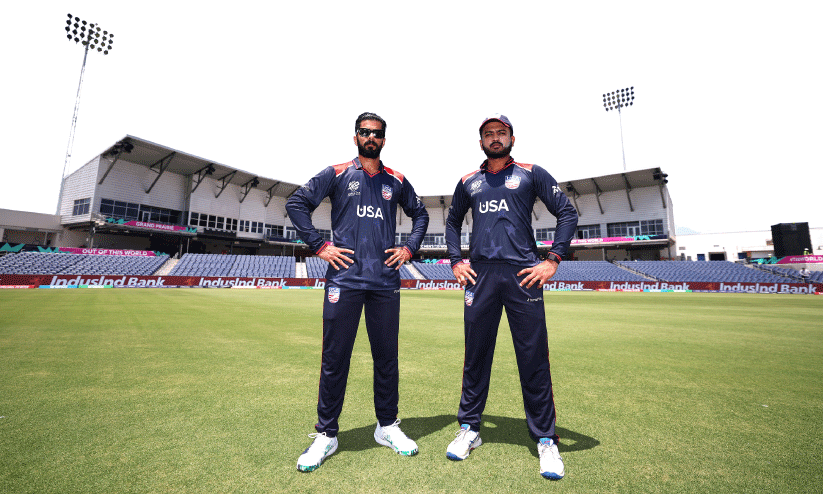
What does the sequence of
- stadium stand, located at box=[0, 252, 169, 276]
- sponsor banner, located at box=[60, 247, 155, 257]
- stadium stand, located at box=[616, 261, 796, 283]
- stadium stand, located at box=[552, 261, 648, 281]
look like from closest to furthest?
stadium stand, located at box=[0, 252, 169, 276] < stadium stand, located at box=[616, 261, 796, 283] < sponsor banner, located at box=[60, 247, 155, 257] < stadium stand, located at box=[552, 261, 648, 281]

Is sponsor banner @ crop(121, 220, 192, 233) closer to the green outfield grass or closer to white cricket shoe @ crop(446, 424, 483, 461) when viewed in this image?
the green outfield grass

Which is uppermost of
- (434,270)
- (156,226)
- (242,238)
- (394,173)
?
(156,226)

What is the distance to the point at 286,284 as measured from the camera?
32594 millimetres

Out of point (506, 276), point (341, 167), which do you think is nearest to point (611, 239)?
point (506, 276)

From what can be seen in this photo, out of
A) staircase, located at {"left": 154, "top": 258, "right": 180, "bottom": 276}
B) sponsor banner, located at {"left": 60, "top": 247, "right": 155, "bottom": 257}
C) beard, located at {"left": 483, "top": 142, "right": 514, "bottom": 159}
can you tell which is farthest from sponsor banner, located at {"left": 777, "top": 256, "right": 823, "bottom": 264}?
sponsor banner, located at {"left": 60, "top": 247, "right": 155, "bottom": 257}

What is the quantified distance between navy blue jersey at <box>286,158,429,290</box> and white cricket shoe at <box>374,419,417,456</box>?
3.44 feet

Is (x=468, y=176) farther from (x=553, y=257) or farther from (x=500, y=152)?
(x=553, y=257)

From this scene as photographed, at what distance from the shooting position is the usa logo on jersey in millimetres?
2964

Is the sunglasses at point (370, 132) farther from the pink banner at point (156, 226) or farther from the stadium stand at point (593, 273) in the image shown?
the pink banner at point (156, 226)

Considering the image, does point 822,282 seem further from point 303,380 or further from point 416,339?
point 303,380

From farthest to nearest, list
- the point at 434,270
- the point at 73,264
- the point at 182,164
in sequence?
the point at 434,270 < the point at 182,164 < the point at 73,264

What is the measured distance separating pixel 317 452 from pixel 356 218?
1.72m

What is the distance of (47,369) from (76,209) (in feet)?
144

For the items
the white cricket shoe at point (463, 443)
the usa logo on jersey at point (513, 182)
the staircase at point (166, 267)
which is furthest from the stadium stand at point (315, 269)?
the white cricket shoe at point (463, 443)
